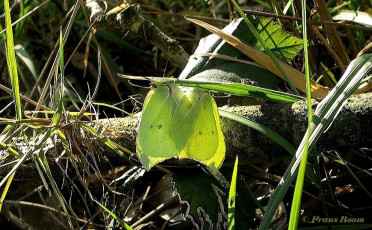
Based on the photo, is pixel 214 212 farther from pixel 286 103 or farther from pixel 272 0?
pixel 272 0

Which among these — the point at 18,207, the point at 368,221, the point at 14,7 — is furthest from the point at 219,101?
the point at 14,7

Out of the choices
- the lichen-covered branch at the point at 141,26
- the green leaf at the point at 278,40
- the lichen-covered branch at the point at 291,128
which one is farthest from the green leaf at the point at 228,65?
the lichen-covered branch at the point at 141,26

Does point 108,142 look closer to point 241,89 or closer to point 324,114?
point 241,89

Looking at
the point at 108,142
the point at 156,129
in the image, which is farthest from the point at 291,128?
the point at 108,142

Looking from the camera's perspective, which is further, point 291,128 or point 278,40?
point 278,40

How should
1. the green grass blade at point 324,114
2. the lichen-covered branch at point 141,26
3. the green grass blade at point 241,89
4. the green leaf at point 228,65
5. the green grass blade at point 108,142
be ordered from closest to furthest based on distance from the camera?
1. the green grass blade at point 324,114
2. the green grass blade at point 241,89
3. the green grass blade at point 108,142
4. the green leaf at point 228,65
5. the lichen-covered branch at point 141,26

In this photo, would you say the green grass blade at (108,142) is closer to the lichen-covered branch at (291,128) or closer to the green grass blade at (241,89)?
the lichen-covered branch at (291,128)

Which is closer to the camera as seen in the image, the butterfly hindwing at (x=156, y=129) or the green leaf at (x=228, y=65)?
the butterfly hindwing at (x=156, y=129)
